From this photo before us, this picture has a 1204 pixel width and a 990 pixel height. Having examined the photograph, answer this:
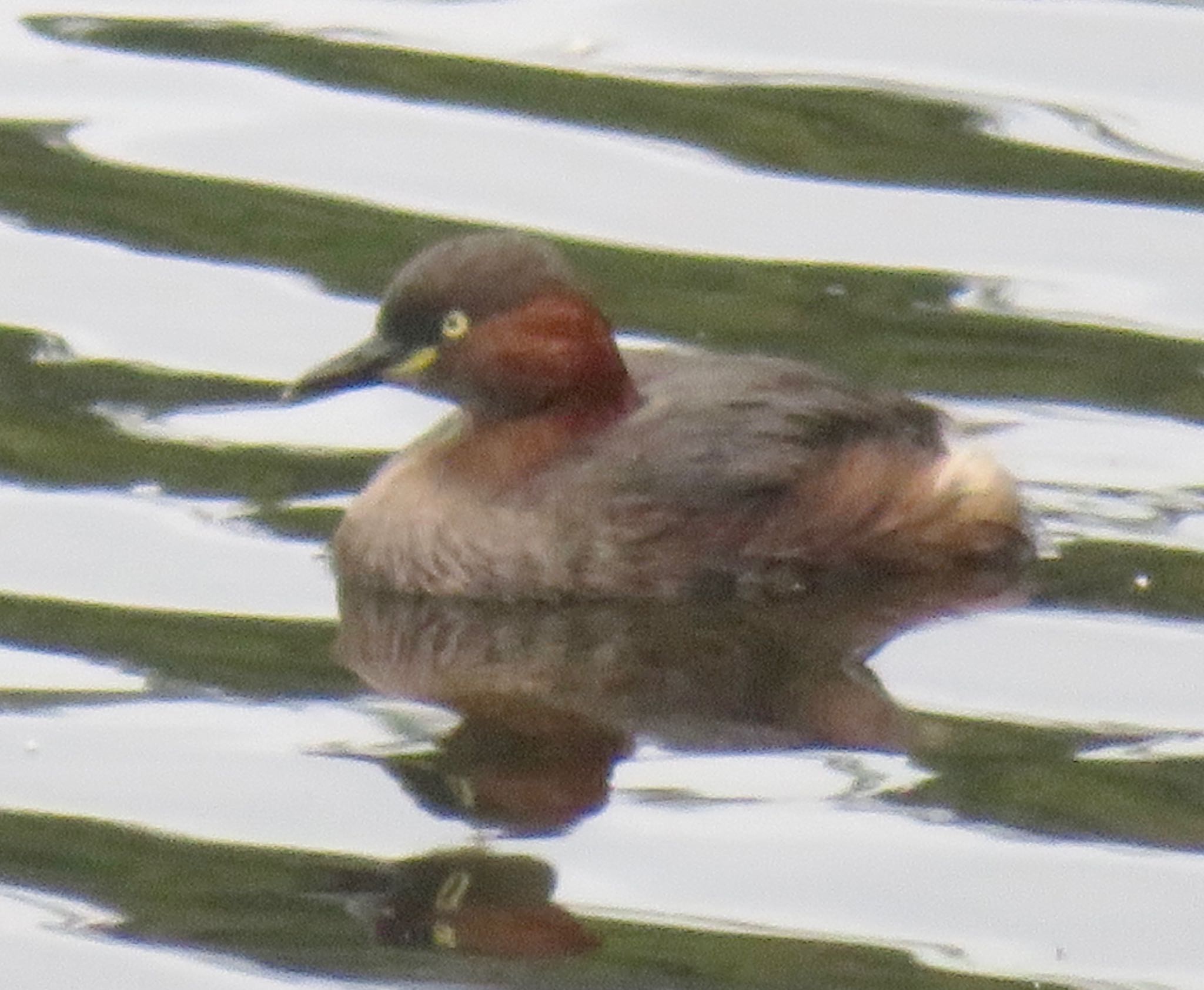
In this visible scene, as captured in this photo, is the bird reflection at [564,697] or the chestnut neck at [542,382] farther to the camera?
the chestnut neck at [542,382]

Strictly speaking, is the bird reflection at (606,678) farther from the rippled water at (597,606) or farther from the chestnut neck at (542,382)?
the chestnut neck at (542,382)

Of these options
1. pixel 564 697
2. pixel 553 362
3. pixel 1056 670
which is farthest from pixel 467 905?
pixel 553 362

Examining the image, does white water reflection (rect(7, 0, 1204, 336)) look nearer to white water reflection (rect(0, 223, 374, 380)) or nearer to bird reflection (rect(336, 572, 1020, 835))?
white water reflection (rect(0, 223, 374, 380))

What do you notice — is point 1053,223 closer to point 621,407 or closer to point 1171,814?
point 621,407

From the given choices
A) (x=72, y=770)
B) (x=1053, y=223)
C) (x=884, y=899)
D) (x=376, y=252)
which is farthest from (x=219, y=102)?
(x=884, y=899)

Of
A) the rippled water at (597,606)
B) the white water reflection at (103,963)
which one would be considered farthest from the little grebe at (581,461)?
the white water reflection at (103,963)

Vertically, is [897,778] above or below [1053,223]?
below
